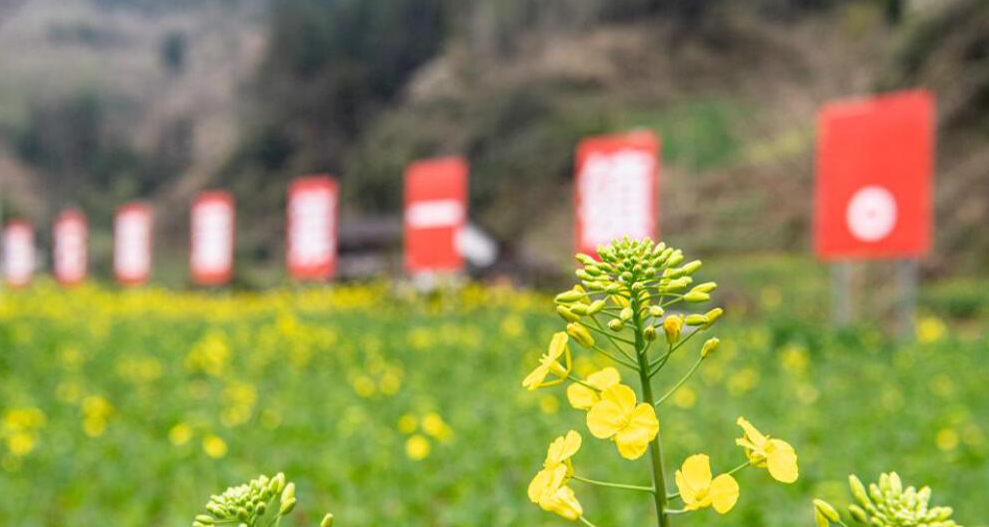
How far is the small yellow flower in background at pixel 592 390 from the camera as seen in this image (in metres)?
0.59

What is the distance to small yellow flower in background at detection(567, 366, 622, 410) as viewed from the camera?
1.93 ft

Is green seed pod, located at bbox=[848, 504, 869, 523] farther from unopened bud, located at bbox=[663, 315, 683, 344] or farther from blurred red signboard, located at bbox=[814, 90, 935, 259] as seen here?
blurred red signboard, located at bbox=[814, 90, 935, 259]

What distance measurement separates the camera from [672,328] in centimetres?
65

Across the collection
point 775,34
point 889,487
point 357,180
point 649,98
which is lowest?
point 889,487

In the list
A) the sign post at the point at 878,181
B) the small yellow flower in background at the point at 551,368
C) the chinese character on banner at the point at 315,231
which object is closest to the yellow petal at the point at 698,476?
the small yellow flower in background at the point at 551,368

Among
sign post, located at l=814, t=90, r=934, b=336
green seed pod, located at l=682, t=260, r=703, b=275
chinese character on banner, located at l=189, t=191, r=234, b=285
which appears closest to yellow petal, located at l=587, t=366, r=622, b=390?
green seed pod, located at l=682, t=260, r=703, b=275

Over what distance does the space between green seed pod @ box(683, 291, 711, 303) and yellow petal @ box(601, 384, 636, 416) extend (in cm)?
10

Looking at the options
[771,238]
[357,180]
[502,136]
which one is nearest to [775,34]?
[502,136]

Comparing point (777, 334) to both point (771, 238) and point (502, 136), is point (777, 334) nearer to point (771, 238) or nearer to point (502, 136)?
point (771, 238)

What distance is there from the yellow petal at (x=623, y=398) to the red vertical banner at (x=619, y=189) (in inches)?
287

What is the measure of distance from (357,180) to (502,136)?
5.96 m

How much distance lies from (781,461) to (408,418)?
271cm

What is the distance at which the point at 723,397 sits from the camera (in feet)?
15.5

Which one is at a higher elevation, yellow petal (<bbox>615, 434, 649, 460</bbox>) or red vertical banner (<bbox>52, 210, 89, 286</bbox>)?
red vertical banner (<bbox>52, 210, 89, 286</bbox>)
